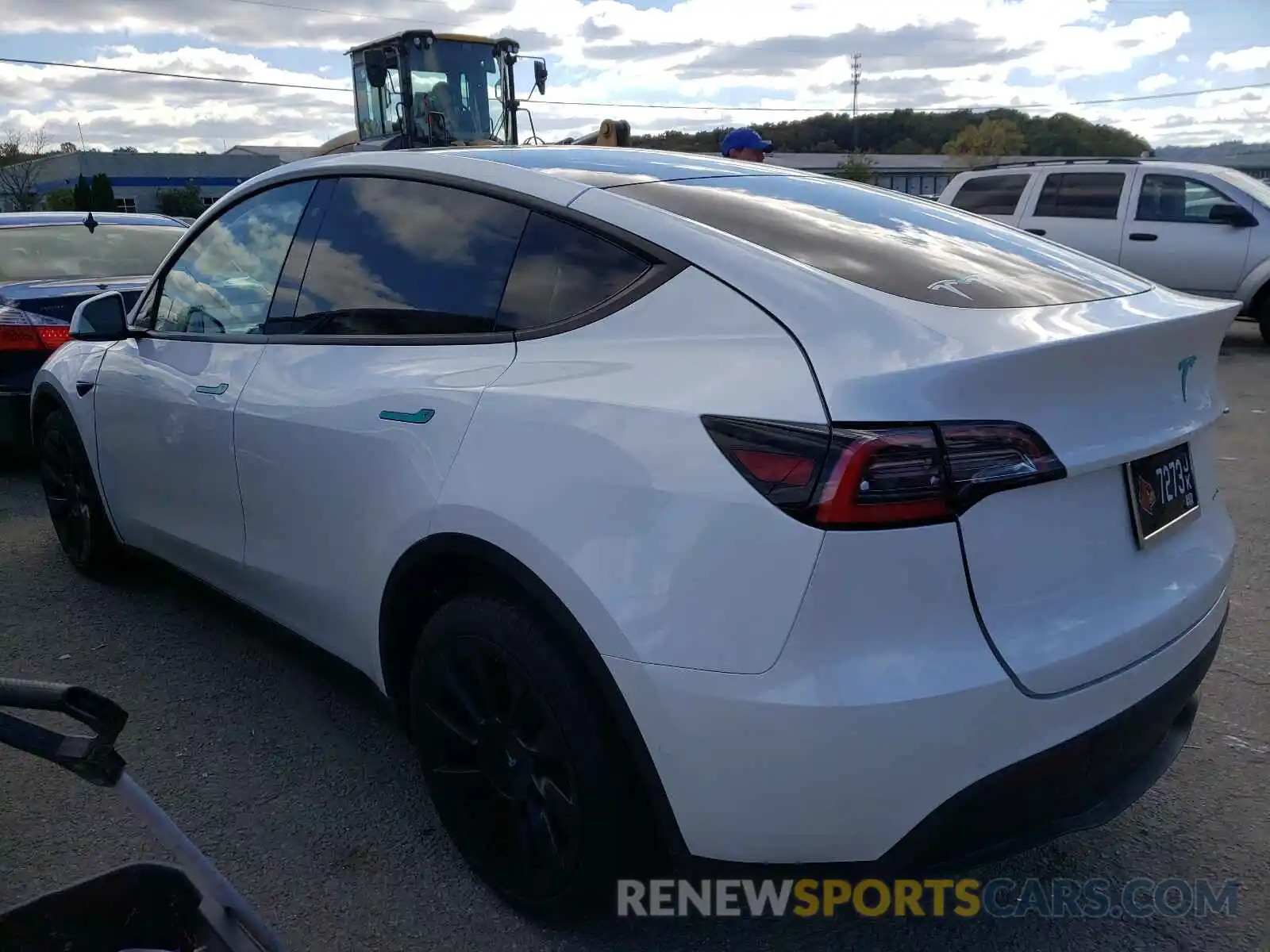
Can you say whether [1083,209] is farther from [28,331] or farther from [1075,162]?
[28,331]

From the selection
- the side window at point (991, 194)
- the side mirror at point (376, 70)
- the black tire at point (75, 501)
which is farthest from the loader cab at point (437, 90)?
the black tire at point (75, 501)

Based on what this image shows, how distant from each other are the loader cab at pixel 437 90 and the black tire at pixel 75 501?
460 inches

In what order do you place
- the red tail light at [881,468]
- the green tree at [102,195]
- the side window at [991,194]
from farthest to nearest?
the green tree at [102,195], the side window at [991,194], the red tail light at [881,468]

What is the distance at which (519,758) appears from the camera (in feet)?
7.59

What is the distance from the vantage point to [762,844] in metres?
1.93

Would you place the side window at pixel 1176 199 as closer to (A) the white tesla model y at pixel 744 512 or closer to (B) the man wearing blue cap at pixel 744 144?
(B) the man wearing blue cap at pixel 744 144

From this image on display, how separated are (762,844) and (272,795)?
5.51 ft

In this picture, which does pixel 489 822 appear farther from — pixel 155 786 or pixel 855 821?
pixel 155 786

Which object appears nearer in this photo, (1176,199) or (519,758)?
(519,758)

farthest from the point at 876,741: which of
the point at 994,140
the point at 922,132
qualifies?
the point at 922,132

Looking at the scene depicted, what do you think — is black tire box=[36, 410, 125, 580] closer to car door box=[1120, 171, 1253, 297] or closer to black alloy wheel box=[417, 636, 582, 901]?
black alloy wheel box=[417, 636, 582, 901]

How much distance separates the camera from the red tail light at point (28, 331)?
6.36 metres

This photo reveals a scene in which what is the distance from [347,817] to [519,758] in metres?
0.86

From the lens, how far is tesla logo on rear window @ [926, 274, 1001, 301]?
2.18 metres
